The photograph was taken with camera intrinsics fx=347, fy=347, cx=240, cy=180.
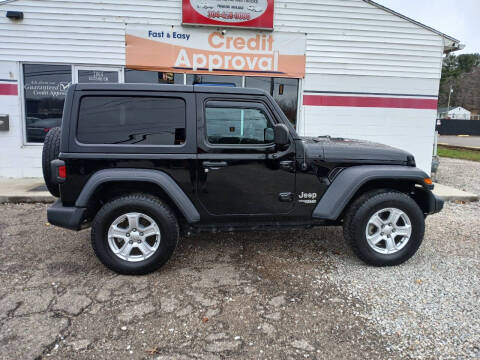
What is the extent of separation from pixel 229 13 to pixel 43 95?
454 centimetres

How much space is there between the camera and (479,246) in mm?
4453

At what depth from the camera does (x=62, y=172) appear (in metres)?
3.30

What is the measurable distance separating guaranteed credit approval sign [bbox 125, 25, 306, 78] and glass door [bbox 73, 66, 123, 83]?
0.35 metres

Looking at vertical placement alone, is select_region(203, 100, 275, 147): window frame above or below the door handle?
above

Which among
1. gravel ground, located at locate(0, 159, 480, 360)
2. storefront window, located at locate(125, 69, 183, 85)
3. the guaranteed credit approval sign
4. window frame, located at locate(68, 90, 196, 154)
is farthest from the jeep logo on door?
storefront window, located at locate(125, 69, 183, 85)

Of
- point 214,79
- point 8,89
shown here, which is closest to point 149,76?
point 214,79

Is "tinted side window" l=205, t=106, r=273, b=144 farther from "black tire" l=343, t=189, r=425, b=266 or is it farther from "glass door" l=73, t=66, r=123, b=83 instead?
"glass door" l=73, t=66, r=123, b=83

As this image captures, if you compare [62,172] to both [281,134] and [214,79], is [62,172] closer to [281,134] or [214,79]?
[281,134]

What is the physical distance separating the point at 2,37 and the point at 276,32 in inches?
235

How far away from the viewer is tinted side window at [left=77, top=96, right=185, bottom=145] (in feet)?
11.1

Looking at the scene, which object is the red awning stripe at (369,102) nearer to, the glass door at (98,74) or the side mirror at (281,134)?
the glass door at (98,74)

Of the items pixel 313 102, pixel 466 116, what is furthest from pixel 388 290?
pixel 466 116

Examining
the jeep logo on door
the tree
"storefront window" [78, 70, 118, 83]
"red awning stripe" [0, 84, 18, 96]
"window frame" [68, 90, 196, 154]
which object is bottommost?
the jeep logo on door

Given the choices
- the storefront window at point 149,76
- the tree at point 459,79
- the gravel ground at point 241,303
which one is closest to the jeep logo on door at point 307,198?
the gravel ground at point 241,303
